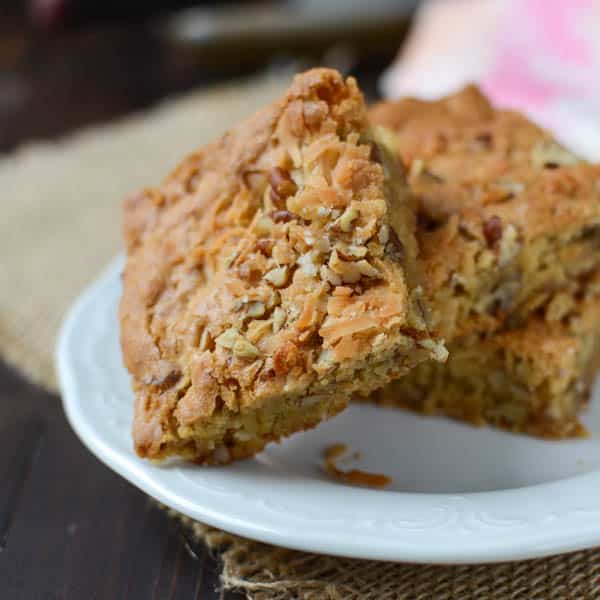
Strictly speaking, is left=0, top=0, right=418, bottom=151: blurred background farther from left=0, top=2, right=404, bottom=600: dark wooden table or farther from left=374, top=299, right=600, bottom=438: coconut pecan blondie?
left=374, top=299, right=600, bottom=438: coconut pecan blondie

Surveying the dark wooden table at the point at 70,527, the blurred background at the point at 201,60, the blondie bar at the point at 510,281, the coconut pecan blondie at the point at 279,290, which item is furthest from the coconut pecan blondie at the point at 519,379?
the blurred background at the point at 201,60

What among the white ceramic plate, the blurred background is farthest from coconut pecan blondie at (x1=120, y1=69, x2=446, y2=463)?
the blurred background

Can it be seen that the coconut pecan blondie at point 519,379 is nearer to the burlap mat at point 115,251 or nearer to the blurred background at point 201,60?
the burlap mat at point 115,251

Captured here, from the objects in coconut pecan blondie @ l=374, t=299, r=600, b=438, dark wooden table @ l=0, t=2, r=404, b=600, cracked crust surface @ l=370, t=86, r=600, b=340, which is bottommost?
dark wooden table @ l=0, t=2, r=404, b=600

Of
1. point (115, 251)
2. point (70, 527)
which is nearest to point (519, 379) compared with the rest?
point (70, 527)

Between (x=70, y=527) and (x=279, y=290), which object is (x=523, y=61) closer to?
(x=279, y=290)
